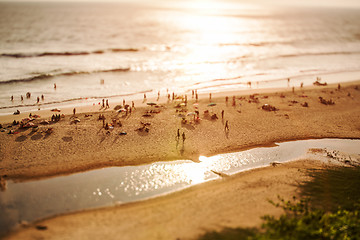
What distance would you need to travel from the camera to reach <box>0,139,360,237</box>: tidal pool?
14828 mm

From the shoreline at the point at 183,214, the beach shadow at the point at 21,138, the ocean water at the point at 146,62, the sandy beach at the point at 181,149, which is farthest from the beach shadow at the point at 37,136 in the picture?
the shoreline at the point at 183,214

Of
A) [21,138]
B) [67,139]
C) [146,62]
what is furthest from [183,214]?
[146,62]

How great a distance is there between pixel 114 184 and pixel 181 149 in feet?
18.5

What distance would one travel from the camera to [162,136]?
22.0 meters

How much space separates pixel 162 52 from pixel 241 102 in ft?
98.7

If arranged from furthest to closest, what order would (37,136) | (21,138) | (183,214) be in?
(37,136)
(21,138)
(183,214)

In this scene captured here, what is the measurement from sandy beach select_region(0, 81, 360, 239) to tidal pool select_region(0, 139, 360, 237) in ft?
2.05

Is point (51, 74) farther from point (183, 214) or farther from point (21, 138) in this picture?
point (183, 214)

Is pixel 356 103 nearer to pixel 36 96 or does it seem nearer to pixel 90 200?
pixel 90 200

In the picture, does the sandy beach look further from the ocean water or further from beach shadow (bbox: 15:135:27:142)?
the ocean water

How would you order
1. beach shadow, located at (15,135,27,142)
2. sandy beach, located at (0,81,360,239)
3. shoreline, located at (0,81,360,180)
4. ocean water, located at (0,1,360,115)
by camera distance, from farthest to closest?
1. ocean water, located at (0,1,360,115)
2. beach shadow, located at (15,135,27,142)
3. shoreline, located at (0,81,360,180)
4. sandy beach, located at (0,81,360,239)

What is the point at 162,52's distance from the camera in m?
55.5

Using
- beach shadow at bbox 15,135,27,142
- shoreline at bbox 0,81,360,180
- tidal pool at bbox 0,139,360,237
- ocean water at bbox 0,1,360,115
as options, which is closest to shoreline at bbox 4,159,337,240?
tidal pool at bbox 0,139,360,237

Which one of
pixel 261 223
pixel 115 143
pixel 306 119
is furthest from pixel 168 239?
pixel 306 119
